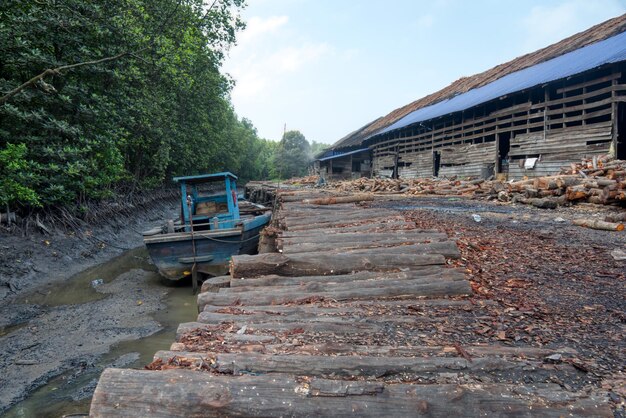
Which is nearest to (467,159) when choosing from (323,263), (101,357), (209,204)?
(209,204)

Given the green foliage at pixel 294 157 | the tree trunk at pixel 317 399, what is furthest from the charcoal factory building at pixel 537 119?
the green foliage at pixel 294 157

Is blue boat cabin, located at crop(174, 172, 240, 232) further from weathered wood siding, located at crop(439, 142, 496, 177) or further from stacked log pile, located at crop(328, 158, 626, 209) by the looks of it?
weathered wood siding, located at crop(439, 142, 496, 177)

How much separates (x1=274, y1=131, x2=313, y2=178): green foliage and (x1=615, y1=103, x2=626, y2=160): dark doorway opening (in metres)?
48.4

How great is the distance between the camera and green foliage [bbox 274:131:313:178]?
198 feet

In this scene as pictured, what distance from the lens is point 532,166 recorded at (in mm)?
15477

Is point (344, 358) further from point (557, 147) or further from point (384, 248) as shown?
point (557, 147)

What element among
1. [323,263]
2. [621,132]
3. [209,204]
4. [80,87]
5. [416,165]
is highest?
[80,87]

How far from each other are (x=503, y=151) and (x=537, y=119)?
8.16 ft

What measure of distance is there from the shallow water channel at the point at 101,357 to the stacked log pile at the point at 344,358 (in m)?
1.21

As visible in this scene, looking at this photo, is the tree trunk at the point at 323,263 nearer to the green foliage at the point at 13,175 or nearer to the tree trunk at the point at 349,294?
the tree trunk at the point at 349,294

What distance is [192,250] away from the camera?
969 centimetres

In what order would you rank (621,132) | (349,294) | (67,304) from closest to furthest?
(349,294), (67,304), (621,132)

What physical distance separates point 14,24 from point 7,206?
15.5 feet

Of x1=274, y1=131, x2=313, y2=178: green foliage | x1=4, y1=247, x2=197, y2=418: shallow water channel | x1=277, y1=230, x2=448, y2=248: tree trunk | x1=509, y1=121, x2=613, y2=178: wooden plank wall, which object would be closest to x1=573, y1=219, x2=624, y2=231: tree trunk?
x1=277, y1=230, x2=448, y2=248: tree trunk
